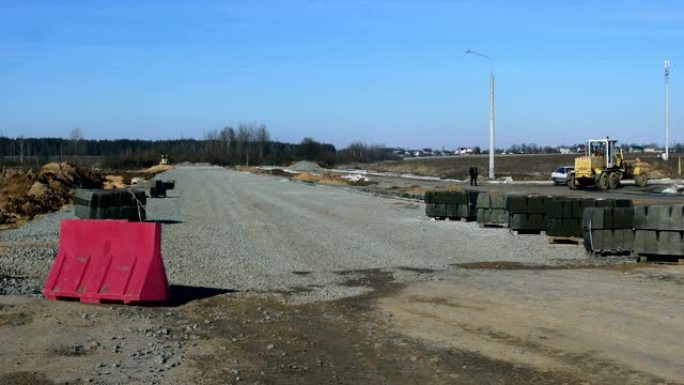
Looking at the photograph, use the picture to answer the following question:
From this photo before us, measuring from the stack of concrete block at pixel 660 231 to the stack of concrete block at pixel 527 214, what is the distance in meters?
4.94

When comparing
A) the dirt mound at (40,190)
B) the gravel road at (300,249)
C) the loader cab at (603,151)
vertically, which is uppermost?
the loader cab at (603,151)

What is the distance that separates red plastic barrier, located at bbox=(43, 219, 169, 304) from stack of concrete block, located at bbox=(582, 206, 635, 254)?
9648mm

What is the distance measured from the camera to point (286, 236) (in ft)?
69.4

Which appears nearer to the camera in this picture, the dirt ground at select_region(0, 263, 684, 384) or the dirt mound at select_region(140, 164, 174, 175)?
Result: the dirt ground at select_region(0, 263, 684, 384)

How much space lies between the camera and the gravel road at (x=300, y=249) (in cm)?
1325

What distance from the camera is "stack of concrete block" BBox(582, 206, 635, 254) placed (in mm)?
15820

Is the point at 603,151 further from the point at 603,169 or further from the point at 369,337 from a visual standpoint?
the point at 369,337

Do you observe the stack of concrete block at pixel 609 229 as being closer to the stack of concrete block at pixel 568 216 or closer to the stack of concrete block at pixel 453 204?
the stack of concrete block at pixel 568 216

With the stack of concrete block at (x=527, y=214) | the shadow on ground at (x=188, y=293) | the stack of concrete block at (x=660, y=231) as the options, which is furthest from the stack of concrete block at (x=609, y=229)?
the shadow on ground at (x=188, y=293)

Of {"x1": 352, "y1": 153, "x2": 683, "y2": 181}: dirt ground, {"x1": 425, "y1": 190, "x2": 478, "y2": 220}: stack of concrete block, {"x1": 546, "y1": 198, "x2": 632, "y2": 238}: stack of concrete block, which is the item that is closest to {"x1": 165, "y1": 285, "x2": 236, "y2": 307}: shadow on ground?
{"x1": 546, "y1": 198, "x2": 632, "y2": 238}: stack of concrete block

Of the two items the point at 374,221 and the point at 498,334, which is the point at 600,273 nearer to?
the point at 498,334

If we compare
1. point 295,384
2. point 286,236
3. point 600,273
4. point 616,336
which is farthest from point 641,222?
point 295,384

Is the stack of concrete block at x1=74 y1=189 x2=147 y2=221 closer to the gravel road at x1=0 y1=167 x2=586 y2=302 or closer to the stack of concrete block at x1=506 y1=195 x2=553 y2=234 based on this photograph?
the gravel road at x1=0 y1=167 x2=586 y2=302

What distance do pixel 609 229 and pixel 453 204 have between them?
10.0 metres
